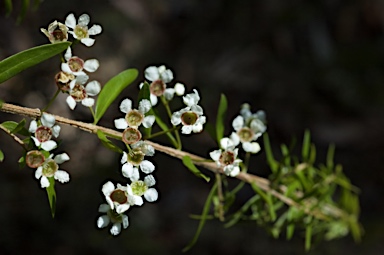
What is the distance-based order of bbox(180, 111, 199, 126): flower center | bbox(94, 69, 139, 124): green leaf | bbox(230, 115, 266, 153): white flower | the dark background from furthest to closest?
the dark background
bbox(230, 115, 266, 153): white flower
bbox(94, 69, 139, 124): green leaf
bbox(180, 111, 199, 126): flower center

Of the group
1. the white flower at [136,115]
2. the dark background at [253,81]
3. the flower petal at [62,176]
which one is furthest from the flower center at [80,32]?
the dark background at [253,81]

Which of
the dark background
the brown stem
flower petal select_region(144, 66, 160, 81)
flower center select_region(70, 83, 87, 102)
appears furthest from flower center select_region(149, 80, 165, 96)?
the dark background

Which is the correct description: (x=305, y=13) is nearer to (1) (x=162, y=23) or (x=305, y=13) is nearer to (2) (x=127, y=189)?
(1) (x=162, y=23)

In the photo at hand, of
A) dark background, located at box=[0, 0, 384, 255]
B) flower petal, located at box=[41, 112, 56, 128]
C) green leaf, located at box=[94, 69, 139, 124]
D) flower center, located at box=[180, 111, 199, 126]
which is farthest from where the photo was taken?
dark background, located at box=[0, 0, 384, 255]

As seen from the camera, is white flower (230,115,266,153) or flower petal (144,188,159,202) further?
white flower (230,115,266,153)

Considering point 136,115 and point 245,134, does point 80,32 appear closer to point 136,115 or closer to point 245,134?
point 136,115

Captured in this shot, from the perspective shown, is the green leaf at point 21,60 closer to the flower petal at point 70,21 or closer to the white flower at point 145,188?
the flower petal at point 70,21

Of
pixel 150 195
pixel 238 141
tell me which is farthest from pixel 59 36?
pixel 238 141

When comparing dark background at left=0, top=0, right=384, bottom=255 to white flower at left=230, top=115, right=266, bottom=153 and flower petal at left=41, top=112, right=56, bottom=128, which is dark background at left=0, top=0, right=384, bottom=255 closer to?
white flower at left=230, top=115, right=266, bottom=153
